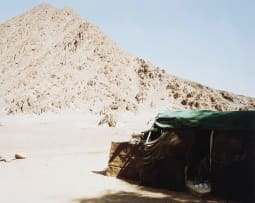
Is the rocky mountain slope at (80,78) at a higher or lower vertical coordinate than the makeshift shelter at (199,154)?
higher

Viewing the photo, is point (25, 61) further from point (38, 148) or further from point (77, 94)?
point (38, 148)

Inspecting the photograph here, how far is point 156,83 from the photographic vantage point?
49.8 m

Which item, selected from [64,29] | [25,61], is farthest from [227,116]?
[64,29]

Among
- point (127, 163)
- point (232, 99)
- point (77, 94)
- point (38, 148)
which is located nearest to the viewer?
point (127, 163)

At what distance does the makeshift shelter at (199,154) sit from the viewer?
8727mm

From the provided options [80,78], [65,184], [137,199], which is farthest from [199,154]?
[80,78]

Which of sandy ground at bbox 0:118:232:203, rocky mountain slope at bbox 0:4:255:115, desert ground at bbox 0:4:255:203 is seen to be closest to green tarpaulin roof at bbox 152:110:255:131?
sandy ground at bbox 0:118:232:203

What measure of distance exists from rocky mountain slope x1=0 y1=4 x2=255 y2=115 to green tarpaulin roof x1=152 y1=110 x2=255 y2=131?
1188 inches

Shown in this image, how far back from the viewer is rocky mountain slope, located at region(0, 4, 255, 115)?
43.2 m

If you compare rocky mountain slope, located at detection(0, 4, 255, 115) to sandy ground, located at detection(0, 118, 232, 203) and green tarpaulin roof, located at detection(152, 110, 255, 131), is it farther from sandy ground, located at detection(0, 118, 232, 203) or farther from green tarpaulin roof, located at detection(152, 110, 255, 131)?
green tarpaulin roof, located at detection(152, 110, 255, 131)

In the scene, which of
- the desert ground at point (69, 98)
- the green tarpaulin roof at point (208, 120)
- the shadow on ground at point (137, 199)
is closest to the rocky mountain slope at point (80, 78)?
the desert ground at point (69, 98)

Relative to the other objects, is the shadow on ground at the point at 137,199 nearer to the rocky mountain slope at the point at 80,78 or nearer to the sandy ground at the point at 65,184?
the sandy ground at the point at 65,184

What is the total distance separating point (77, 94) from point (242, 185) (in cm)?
3673

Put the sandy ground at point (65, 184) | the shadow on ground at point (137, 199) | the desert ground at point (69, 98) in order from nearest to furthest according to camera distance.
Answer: the shadow on ground at point (137, 199) < the sandy ground at point (65, 184) < the desert ground at point (69, 98)
